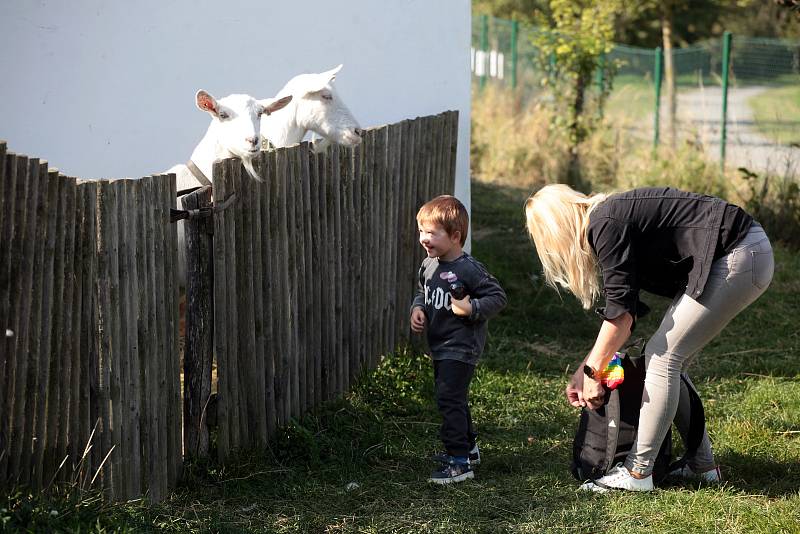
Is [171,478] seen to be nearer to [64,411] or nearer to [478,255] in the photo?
[64,411]

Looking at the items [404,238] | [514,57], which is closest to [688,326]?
[404,238]

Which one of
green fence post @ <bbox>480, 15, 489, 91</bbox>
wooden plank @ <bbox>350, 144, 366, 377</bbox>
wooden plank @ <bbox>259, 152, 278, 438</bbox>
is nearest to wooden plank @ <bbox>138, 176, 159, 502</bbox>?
wooden plank @ <bbox>259, 152, 278, 438</bbox>

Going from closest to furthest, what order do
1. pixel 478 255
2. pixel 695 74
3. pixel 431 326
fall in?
pixel 431 326
pixel 478 255
pixel 695 74

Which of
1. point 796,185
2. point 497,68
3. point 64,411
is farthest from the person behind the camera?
point 497,68

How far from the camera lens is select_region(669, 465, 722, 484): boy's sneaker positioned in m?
5.11

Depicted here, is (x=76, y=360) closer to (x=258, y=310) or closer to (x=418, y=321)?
(x=258, y=310)

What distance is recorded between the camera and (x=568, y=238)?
4664mm

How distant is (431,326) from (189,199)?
4.60 feet

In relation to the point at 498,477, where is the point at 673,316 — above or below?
above

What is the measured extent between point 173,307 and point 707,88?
19.2 metres

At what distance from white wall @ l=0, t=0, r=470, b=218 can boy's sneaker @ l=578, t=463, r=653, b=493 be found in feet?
13.0

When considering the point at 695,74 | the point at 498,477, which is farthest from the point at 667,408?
the point at 695,74

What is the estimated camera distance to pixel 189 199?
4.84 meters

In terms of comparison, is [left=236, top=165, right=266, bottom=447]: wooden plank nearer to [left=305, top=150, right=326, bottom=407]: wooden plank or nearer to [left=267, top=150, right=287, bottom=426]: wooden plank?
[left=267, top=150, right=287, bottom=426]: wooden plank
